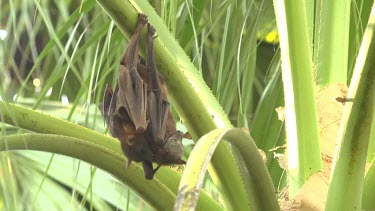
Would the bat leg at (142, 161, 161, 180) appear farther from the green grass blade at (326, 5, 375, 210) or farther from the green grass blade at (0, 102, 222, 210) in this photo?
the green grass blade at (326, 5, 375, 210)

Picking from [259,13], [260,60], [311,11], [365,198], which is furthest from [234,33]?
[260,60]

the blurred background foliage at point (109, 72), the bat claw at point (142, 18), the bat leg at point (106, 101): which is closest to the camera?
the bat claw at point (142, 18)

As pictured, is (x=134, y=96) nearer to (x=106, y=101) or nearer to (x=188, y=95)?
(x=106, y=101)

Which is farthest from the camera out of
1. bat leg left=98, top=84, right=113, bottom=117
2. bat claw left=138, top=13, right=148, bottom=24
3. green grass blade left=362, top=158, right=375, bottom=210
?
bat leg left=98, top=84, right=113, bottom=117

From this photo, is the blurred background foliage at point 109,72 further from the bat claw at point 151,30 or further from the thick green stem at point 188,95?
the bat claw at point 151,30

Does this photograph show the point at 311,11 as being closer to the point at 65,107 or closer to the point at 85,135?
the point at 85,135

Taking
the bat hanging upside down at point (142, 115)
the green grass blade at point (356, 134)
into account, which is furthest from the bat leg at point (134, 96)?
the green grass blade at point (356, 134)

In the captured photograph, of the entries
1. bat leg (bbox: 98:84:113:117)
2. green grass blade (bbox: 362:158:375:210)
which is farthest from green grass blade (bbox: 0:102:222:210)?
green grass blade (bbox: 362:158:375:210)
